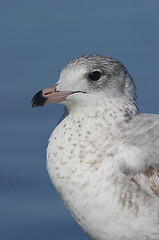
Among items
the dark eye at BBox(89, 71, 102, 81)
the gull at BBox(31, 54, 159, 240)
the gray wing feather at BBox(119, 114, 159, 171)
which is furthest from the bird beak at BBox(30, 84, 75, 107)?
the gray wing feather at BBox(119, 114, 159, 171)

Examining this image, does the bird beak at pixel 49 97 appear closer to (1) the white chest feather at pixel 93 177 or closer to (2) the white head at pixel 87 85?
(2) the white head at pixel 87 85

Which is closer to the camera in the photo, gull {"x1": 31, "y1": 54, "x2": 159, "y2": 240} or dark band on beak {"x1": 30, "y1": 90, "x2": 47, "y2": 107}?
gull {"x1": 31, "y1": 54, "x2": 159, "y2": 240}

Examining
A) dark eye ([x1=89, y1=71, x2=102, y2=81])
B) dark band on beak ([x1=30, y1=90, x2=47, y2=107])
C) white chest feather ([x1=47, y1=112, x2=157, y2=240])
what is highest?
dark eye ([x1=89, y1=71, x2=102, y2=81])

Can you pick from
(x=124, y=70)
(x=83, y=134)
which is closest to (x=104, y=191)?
(x=83, y=134)

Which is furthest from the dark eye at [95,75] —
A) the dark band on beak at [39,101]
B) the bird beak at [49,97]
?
the dark band on beak at [39,101]

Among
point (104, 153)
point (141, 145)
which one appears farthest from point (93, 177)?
point (141, 145)

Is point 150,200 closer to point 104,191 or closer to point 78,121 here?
point 104,191

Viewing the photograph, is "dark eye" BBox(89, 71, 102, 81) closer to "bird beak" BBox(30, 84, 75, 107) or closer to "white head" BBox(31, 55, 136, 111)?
"white head" BBox(31, 55, 136, 111)

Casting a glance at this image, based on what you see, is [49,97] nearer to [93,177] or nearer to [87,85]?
[87,85]

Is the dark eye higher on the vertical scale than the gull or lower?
higher
